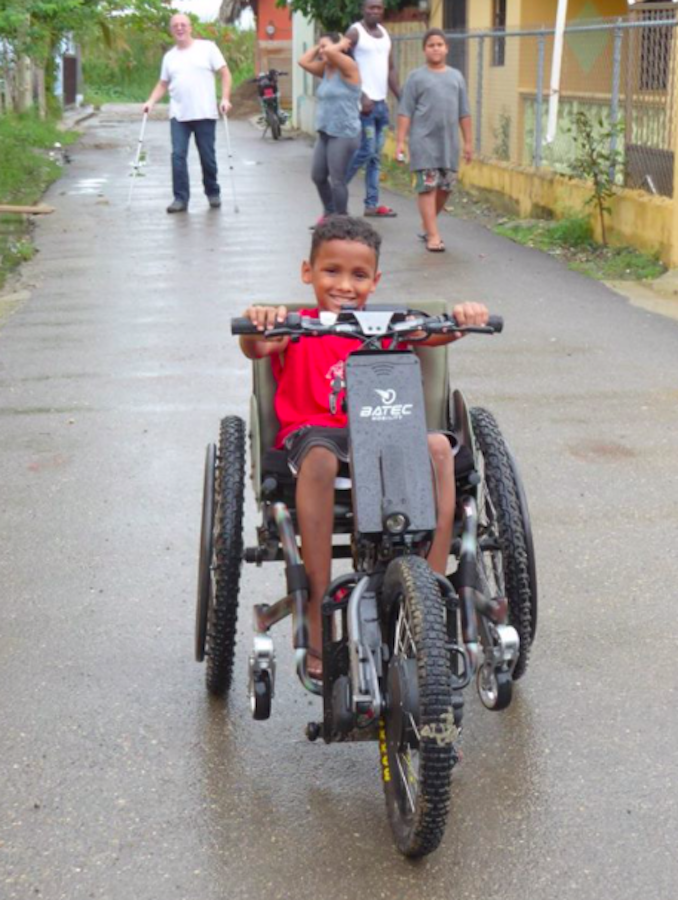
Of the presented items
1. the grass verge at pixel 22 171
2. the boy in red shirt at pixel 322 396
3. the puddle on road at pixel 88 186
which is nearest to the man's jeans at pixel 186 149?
the grass verge at pixel 22 171

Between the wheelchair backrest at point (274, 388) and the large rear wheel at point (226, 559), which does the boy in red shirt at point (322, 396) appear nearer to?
the wheelchair backrest at point (274, 388)

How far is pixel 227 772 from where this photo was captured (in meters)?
3.87

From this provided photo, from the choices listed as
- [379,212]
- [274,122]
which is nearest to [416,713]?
[379,212]

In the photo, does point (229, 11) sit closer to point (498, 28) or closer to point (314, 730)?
point (498, 28)

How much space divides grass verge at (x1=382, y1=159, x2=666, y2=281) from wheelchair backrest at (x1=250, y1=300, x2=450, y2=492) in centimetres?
762

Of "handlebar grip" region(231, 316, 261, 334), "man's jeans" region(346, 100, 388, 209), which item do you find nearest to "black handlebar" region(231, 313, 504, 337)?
"handlebar grip" region(231, 316, 261, 334)

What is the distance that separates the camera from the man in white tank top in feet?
46.6

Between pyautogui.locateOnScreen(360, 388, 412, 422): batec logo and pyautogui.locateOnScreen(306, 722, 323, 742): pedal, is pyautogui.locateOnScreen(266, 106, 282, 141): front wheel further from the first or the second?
pyautogui.locateOnScreen(306, 722, 323, 742): pedal

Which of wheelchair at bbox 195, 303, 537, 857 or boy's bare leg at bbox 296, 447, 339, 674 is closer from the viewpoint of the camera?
wheelchair at bbox 195, 303, 537, 857

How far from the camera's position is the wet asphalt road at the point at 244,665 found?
344 centimetres

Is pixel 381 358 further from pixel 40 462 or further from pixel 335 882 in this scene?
pixel 40 462

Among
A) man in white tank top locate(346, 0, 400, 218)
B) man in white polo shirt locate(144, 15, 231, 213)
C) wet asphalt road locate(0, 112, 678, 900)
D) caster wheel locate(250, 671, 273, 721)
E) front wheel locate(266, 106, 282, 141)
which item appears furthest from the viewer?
front wheel locate(266, 106, 282, 141)

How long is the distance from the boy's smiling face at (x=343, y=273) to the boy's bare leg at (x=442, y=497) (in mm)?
530

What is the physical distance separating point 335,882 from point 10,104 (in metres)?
25.4
